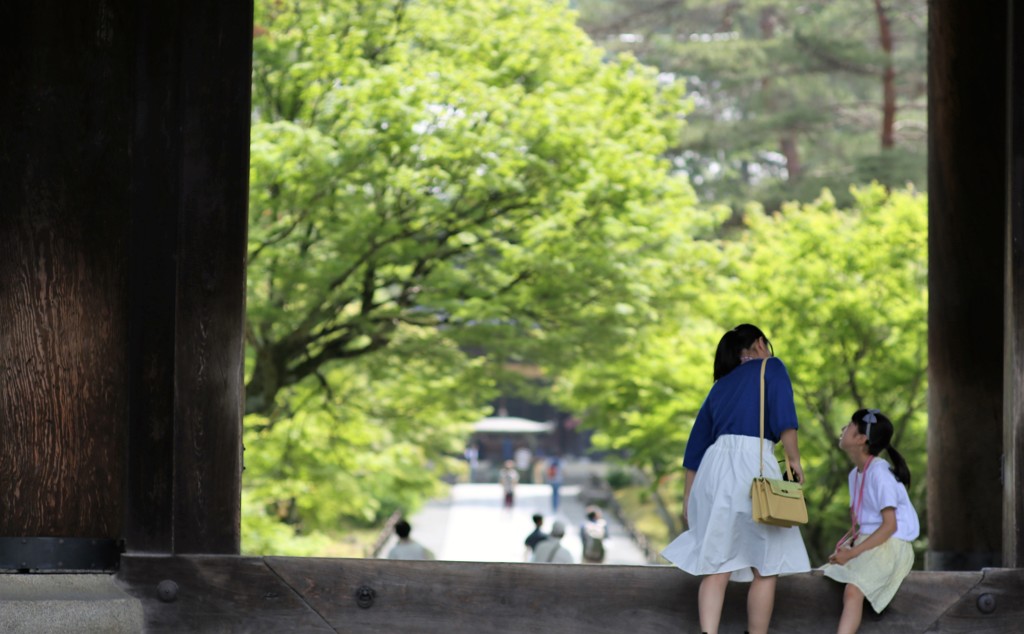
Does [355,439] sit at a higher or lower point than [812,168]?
lower

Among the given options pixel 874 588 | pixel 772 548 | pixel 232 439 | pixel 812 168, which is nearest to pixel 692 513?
pixel 772 548

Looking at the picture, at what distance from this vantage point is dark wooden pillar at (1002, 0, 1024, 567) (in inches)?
255

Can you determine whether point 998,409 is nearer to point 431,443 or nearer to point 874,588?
point 874,588

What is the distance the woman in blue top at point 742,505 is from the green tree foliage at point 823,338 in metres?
15.1

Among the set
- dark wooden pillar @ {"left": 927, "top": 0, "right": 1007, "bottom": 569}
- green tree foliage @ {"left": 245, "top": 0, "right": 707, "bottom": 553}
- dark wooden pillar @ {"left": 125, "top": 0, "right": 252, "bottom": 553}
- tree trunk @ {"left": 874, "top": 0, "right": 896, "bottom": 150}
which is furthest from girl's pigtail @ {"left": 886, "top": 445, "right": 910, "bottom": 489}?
tree trunk @ {"left": 874, "top": 0, "right": 896, "bottom": 150}

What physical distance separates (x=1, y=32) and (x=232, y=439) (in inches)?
80.5

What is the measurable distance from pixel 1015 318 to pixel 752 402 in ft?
4.26

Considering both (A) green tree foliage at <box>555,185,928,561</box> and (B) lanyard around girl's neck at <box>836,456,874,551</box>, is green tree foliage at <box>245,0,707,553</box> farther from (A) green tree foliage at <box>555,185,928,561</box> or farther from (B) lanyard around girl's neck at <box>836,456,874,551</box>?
(B) lanyard around girl's neck at <box>836,456,874,551</box>

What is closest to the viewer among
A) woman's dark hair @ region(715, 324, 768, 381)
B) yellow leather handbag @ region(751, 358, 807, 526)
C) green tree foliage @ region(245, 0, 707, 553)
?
yellow leather handbag @ region(751, 358, 807, 526)

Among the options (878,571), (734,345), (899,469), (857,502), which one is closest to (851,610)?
(878,571)

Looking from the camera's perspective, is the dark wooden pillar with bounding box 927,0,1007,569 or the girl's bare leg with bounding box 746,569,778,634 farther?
the dark wooden pillar with bounding box 927,0,1007,569

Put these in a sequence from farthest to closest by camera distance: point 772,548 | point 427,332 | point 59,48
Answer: point 427,332 → point 59,48 → point 772,548

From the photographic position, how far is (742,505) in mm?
6121

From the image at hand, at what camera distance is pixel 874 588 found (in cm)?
642
